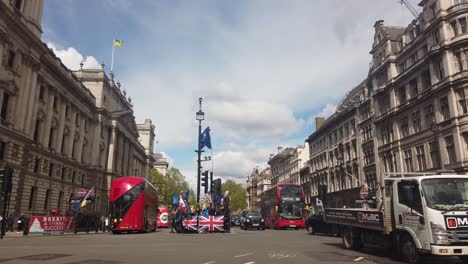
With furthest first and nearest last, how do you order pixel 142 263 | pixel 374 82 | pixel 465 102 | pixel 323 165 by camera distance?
pixel 323 165 → pixel 374 82 → pixel 465 102 → pixel 142 263

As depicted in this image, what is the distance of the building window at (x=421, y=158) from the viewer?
128 feet

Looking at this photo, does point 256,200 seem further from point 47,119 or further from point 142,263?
point 142,263

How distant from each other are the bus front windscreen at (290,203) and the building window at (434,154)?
13.4 metres

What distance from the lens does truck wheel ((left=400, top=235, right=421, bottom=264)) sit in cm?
1071

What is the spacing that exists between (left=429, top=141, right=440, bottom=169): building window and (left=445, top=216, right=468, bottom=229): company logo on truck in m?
29.6

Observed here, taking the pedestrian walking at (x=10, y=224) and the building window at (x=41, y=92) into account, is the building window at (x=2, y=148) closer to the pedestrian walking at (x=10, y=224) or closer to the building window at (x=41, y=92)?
the pedestrian walking at (x=10, y=224)

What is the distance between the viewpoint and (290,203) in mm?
37688

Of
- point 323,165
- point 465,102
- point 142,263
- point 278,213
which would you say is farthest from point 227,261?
point 323,165

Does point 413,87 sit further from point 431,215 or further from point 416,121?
point 431,215

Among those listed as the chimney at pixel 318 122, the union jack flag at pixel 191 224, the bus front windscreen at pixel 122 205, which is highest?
the chimney at pixel 318 122

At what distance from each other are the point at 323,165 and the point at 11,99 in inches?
1966

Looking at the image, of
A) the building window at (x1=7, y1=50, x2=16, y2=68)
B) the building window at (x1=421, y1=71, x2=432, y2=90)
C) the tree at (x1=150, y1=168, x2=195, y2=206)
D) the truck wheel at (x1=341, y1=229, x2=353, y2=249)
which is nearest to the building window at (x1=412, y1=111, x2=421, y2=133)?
the building window at (x1=421, y1=71, x2=432, y2=90)

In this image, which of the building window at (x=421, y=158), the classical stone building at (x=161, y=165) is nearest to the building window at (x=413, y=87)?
the building window at (x=421, y=158)

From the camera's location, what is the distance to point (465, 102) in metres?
33.2
